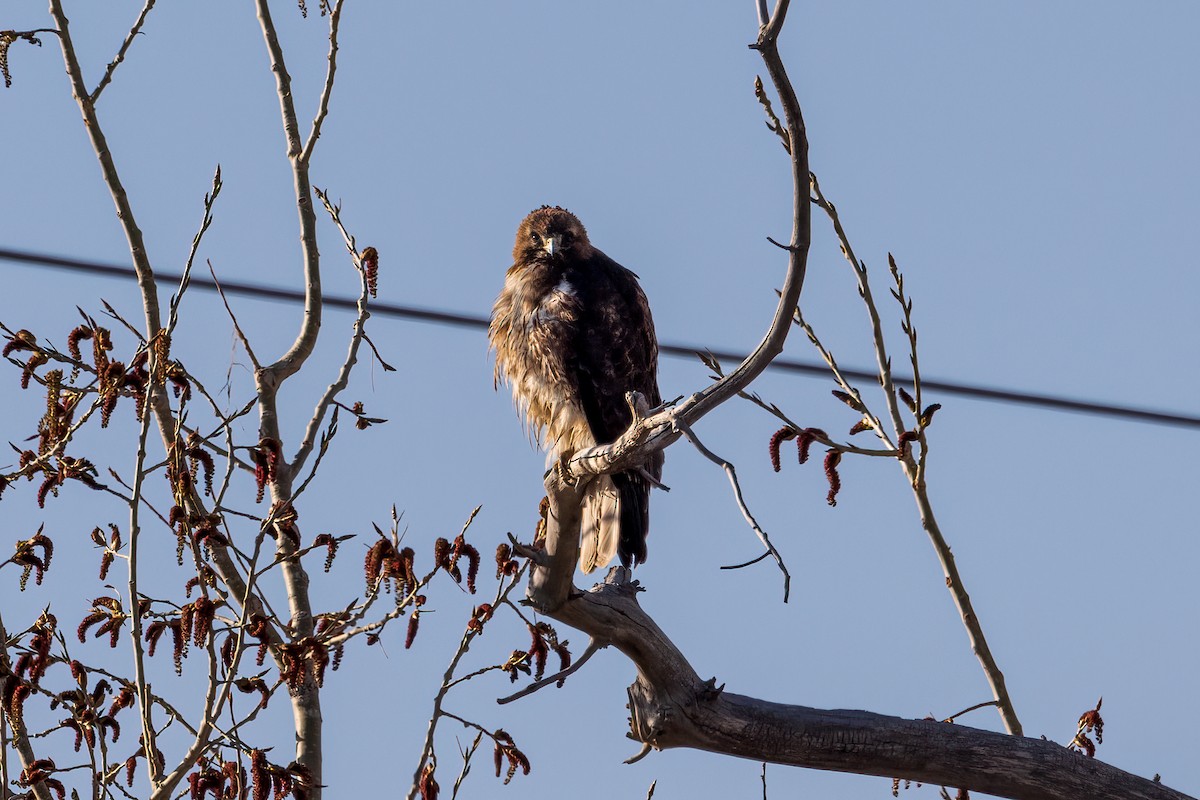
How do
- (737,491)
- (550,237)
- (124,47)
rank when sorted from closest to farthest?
(737,491) → (124,47) → (550,237)

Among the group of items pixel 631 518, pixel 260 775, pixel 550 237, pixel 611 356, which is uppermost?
pixel 550 237

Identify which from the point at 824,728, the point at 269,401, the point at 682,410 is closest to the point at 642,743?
the point at 824,728

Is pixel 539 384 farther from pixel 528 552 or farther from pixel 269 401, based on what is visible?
pixel 528 552

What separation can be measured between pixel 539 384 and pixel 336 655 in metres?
2.51

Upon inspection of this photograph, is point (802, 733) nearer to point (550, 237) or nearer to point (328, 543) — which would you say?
point (328, 543)

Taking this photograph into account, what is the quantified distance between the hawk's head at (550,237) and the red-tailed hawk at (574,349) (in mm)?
24

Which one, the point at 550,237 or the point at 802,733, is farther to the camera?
the point at 550,237

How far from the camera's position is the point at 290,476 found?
482 cm

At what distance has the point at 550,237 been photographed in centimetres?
674

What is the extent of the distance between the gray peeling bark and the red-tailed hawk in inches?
81.5

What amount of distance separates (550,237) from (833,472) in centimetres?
355

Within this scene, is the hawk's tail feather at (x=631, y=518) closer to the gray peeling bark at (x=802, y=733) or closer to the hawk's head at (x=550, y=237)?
the hawk's head at (x=550, y=237)

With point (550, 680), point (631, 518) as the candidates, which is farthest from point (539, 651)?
point (631, 518)

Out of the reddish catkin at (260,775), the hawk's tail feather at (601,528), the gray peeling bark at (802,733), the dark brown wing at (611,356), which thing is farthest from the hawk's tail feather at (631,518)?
the reddish catkin at (260,775)
